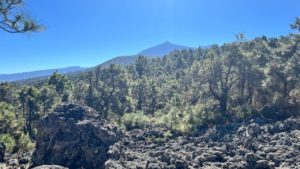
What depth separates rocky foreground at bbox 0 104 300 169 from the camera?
23872 millimetres

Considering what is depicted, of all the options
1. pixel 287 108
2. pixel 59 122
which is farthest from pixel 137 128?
pixel 287 108

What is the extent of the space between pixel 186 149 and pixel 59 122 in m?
10.3

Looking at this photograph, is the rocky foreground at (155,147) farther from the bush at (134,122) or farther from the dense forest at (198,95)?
the bush at (134,122)

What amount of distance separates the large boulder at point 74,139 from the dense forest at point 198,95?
Answer: 5.85m

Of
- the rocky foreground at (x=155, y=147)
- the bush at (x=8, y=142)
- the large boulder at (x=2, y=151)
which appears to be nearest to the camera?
the rocky foreground at (x=155, y=147)

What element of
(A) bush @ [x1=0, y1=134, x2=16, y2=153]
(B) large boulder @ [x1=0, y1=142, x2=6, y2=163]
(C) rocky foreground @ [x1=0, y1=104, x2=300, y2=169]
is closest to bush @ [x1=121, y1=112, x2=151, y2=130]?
(C) rocky foreground @ [x1=0, y1=104, x2=300, y2=169]

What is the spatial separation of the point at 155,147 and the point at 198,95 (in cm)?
2034

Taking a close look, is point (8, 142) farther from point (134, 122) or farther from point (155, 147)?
point (134, 122)

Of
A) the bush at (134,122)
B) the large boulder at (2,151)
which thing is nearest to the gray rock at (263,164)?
the bush at (134,122)

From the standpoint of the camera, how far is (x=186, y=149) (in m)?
29.1

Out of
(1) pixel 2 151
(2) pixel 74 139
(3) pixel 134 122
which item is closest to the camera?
(2) pixel 74 139

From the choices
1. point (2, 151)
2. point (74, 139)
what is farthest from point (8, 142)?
point (74, 139)

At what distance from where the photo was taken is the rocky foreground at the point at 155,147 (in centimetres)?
2387

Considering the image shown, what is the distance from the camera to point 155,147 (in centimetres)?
3206
